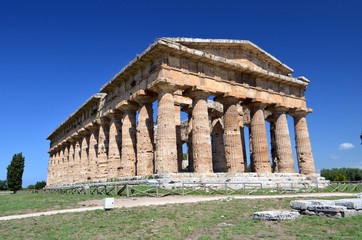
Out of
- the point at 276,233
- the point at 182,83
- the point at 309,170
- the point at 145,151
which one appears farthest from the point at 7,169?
the point at 276,233

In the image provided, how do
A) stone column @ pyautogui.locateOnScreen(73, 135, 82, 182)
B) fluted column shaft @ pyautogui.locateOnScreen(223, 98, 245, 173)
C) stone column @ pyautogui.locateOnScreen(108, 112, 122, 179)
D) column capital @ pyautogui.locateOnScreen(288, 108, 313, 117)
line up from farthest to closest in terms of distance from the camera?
1. stone column @ pyautogui.locateOnScreen(73, 135, 82, 182)
2. column capital @ pyautogui.locateOnScreen(288, 108, 313, 117)
3. stone column @ pyautogui.locateOnScreen(108, 112, 122, 179)
4. fluted column shaft @ pyautogui.locateOnScreen(223, 98, 245, 173)

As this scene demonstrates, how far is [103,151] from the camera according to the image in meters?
32.8

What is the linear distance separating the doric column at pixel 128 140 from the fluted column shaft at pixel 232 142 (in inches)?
333

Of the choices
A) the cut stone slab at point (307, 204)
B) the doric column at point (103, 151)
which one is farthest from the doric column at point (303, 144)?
the cut stone slab at point (307, 204)

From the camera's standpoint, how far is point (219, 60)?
25859 millimetres

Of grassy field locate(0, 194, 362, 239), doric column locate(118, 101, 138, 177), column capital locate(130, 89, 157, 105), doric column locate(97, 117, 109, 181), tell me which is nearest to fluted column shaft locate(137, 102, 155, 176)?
column capital locate(130, 89, 157, 105)

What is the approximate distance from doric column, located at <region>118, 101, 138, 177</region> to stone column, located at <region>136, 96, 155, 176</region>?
7.47 ft

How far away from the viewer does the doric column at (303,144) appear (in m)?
30.4

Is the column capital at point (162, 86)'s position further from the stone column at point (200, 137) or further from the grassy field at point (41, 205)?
the grassy field at point (41, 205)

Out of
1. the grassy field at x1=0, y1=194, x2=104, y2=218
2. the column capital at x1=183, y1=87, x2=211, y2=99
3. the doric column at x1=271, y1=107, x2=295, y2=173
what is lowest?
the grassy field at x1=0, y1=194, x2=104, y2=218

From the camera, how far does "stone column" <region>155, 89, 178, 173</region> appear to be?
859 inches

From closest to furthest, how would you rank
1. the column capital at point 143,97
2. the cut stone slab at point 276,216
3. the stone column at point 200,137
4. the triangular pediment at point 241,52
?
the cut stone slab at point 276,216 < the stone column at point 200,137 < the column capital at point 143,97 < the triangular pediment at point 241,52

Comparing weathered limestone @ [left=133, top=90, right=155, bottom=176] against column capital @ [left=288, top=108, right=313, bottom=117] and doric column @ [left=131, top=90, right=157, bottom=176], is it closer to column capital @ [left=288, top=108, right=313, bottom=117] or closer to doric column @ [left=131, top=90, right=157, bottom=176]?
doric column @ [left=131, top=90, right=157, bottom=176]

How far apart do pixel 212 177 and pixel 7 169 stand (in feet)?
188
